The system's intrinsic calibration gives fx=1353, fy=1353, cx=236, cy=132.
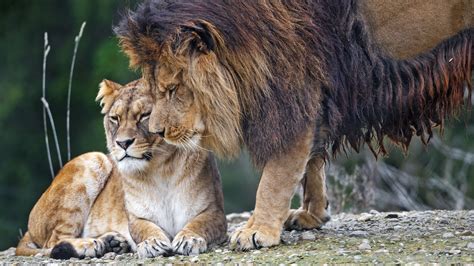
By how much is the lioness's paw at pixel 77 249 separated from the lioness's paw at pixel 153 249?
0.39m

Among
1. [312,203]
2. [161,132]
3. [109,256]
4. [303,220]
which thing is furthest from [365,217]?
[161,132]

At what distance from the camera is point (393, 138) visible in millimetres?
7383

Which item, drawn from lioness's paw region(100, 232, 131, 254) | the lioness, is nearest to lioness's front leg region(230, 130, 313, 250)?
the lioness

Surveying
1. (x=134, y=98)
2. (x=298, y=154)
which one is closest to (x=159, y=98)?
(x=134, y=98)

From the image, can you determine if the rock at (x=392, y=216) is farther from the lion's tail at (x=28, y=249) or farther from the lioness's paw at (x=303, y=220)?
the lion's tail at (x=28, y=249)

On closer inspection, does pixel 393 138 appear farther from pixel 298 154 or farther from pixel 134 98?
pixel 134 98

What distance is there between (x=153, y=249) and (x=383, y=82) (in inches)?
59.0

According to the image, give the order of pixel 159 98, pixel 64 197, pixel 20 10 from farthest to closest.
→ 1. pixel 20 10
2. pixel 64 197
3. pixel 159 98

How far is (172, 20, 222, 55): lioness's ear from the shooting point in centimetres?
684

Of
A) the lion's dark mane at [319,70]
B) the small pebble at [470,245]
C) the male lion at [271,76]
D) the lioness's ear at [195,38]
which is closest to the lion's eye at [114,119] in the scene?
the male lion at [271,76]

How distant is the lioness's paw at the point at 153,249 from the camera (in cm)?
702

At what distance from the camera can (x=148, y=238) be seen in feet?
23.4

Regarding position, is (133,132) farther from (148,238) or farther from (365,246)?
(365,246)

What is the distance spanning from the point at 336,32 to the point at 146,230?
1.46 meters
